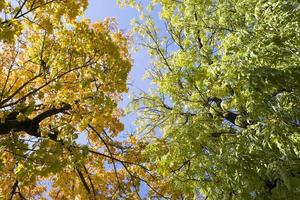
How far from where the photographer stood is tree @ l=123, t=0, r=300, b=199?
5523mm

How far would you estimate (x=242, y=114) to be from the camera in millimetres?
8273

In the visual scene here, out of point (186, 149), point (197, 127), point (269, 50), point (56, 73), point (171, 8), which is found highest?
point (171, 8)

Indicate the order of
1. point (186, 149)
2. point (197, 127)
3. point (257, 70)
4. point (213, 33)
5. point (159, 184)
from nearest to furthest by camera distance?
point (257, 70)
point (186, 149)
point (197, 127)
point (159, 184)
point (213, 33)

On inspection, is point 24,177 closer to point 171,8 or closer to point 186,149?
point 186,149

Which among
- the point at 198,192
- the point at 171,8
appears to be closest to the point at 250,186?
the point at 198,192

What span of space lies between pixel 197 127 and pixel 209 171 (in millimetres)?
1332

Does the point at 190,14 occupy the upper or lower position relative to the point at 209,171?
upper

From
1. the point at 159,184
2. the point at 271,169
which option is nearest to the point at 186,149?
the point at 159,184

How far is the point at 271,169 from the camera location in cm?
548

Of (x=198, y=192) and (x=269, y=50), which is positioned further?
(x=198, y=192)

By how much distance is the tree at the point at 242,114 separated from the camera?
5.52 metres

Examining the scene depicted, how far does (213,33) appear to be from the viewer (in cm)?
1288

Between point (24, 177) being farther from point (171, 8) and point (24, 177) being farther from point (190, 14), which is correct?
point (171, 8)

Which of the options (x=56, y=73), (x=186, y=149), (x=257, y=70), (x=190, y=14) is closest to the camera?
(x=257, y=70)
